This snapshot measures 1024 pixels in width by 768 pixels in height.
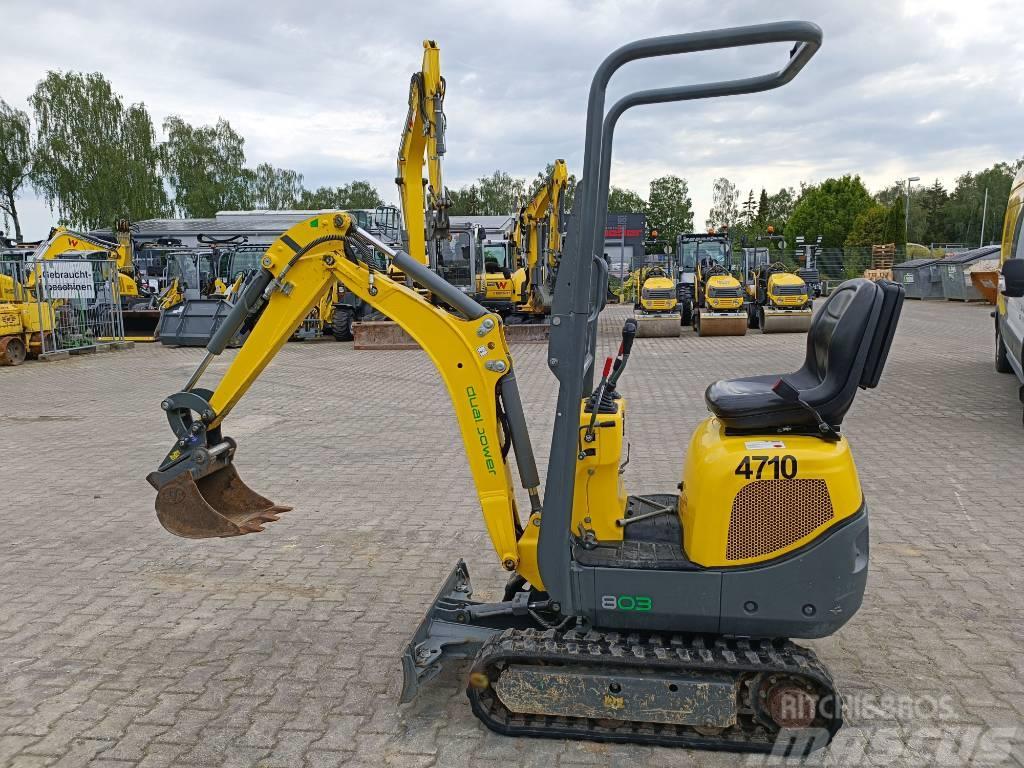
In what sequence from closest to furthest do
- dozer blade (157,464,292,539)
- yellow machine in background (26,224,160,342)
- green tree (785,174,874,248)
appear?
dozer blade (157,464,292,539)
yellow machine in background (26,224,160,342)
green tree (785,174,874,248)

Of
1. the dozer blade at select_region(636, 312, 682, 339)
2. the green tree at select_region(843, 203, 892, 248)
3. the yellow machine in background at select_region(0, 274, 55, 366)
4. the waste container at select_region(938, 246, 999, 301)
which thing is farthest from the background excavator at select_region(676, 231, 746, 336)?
the green tree at select_region(843, 203, 892, 248)

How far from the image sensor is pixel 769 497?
3137mm

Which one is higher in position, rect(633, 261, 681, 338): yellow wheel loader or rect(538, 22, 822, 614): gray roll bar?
rect(538, 22, 822, 614): gray roll bar

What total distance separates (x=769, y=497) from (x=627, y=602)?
70cm

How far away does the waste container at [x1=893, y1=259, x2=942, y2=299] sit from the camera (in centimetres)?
3322

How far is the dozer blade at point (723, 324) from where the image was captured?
19844 mm

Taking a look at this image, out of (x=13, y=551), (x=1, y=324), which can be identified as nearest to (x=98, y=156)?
(x=1, y=324)

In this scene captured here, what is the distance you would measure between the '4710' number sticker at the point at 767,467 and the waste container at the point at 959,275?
3083 centimetres

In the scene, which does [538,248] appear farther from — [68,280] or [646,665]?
[646,665]

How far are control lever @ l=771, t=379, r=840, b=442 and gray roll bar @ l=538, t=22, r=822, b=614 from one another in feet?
2.57

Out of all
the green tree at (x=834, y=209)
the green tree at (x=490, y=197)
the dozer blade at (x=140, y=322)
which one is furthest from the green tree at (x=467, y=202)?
the dozer blade at (x=140, y=322)

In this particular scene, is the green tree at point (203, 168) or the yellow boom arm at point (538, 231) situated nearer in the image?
the yellow boom arm at point (538, 231)

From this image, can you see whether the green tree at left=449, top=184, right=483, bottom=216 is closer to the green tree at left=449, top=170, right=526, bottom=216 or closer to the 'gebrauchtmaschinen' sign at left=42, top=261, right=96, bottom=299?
the green tree at left=449, top=170, right=526, bottom=216

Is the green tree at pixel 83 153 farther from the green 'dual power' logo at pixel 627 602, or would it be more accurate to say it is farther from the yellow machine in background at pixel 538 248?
the green 'dual power' logo at pixel 627 602
